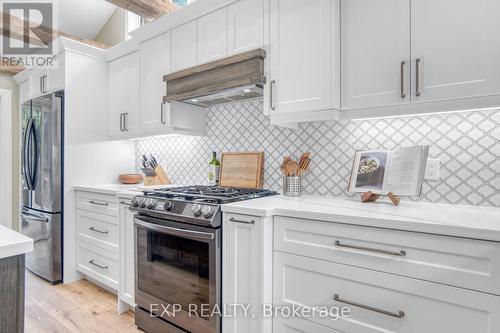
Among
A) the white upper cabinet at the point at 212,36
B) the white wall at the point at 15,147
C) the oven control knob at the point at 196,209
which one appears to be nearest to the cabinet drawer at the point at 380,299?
the oven control knob at the point at 196,209

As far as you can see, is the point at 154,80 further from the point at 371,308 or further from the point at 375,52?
the point at 371,308

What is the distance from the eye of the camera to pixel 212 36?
87.4 inches

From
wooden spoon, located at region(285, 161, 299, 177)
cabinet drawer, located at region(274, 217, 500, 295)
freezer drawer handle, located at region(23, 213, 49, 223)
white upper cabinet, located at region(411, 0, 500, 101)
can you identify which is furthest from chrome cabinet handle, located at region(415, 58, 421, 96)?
freezer drawer handle, located at region(23, 213, 49, 223)

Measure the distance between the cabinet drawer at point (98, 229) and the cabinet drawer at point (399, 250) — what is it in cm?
166

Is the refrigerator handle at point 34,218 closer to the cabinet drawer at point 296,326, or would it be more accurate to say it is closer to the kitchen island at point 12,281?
the kitchen island at point 12,281

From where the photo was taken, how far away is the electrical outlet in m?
1.63

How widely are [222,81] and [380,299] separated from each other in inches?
63.2

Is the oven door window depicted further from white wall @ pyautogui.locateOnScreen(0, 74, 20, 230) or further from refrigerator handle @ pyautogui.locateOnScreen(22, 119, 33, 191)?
white wall @ pyautogui.locateOnScreen(0, 74, 20, 230)

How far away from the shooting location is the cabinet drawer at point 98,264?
8.26 ft

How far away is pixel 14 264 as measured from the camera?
2.88ft

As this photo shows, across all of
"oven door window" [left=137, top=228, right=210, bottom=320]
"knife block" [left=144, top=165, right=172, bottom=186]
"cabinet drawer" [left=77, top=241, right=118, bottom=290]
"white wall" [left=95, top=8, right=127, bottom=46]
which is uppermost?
"white wall" [left=95, top=8, right=127, bottom=46]

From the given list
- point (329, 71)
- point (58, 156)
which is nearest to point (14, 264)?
point (329, 71)

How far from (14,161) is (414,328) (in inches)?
197

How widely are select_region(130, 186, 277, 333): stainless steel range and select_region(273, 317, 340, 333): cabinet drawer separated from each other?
0.35m
